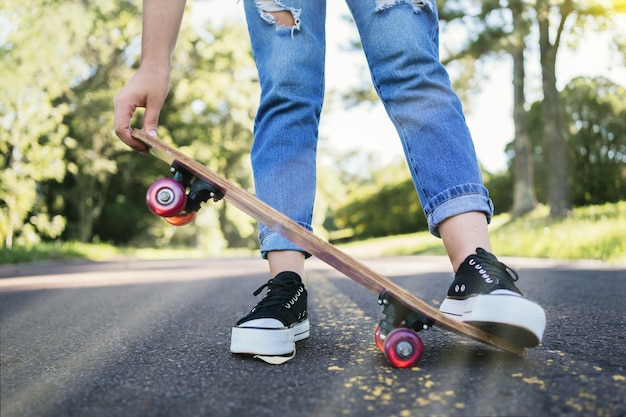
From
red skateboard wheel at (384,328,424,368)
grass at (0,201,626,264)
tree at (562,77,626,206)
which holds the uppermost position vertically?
tree at (562,77,626,206)

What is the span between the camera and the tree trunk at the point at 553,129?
11218mm

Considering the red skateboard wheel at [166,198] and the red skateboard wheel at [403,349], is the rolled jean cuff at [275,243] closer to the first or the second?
the red skateboard wheel at [166,198]

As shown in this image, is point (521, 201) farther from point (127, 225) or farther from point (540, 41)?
point (127, 225)

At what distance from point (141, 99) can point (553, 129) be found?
11233 mm

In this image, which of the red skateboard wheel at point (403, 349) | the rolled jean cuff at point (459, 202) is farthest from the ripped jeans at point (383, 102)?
the red skateboard wheel at point (403, 349)

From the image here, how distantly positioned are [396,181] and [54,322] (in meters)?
24.5

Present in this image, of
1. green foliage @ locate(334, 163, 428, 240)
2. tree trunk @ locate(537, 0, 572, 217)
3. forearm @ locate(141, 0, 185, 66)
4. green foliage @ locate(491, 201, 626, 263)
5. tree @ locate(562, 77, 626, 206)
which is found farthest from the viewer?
green foliage @ locate(334, 163, 428, 240)

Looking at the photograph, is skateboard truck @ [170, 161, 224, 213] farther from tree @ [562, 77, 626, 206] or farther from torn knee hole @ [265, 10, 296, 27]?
tree @ [562, 77, 626, 206]

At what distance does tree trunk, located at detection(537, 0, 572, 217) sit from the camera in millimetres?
11218

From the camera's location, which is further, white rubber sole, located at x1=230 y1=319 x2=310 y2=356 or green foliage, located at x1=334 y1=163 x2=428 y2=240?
green foliage, located at x1=334 y1=163 x2=428 y2=240

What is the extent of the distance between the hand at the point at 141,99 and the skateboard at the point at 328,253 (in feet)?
0.12

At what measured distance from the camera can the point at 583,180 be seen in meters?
17.6

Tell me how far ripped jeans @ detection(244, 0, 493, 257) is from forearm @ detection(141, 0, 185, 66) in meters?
0.24

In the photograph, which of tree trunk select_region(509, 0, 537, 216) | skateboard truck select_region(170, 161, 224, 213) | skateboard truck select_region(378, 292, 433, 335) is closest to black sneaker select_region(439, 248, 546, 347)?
skateboard truck select_region(378, 292, 433, 335)
